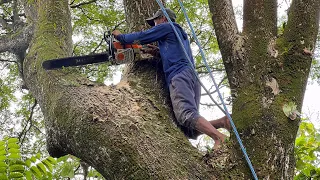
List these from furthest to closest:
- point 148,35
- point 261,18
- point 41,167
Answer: point 148,35 → point 261,18 → point 41,167

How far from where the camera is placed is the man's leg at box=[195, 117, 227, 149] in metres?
2.96

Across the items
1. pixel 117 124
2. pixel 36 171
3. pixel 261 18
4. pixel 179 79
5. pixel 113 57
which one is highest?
pixel 261 18

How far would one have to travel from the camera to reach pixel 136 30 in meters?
3.66

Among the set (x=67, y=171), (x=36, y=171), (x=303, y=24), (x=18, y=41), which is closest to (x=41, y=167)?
(x=36, y=171)

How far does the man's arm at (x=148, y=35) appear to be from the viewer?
11.2 feet

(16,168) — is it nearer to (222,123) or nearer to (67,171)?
(67,171)

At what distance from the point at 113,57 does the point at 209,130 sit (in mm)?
1203

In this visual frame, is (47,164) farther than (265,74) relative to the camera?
No

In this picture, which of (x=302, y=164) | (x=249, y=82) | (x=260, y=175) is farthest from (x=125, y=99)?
(x=302, y=164)

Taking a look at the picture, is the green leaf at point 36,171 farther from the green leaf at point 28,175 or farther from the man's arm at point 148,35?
the man's arm at point 148,35

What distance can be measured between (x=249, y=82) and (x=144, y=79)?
100 cm

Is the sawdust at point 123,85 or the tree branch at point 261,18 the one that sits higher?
the tree branch at point 261,18

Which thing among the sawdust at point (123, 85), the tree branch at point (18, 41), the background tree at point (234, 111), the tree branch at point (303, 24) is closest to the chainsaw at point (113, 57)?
the background tree at point (234, 111)

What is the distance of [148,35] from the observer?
11.2 feet
